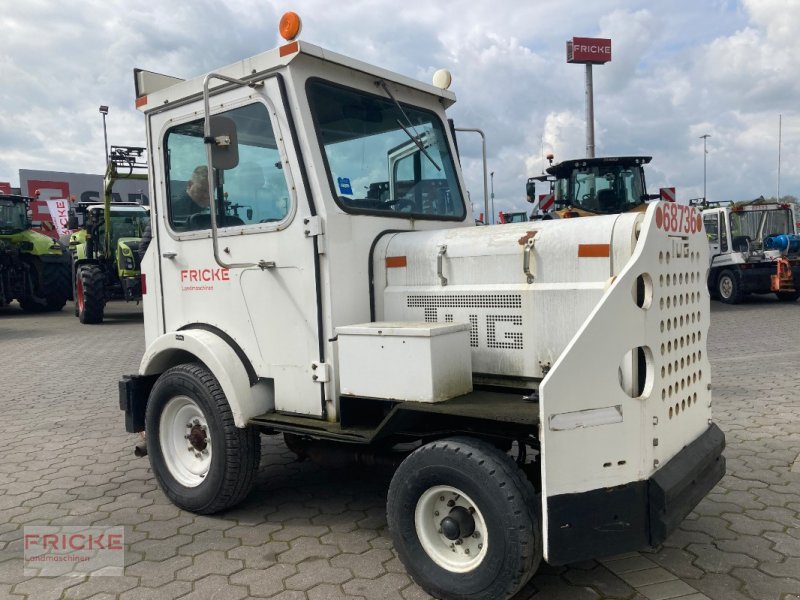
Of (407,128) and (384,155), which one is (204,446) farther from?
(407,128)

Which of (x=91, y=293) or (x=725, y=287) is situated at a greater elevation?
(x=91, y=293)

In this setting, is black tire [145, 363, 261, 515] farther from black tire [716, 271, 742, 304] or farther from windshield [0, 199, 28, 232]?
windshield [0, 199, 28, 232]

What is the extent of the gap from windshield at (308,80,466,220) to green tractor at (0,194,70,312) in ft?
51.3

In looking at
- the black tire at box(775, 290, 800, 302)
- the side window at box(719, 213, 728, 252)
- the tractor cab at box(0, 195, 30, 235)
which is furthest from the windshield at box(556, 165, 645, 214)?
the tractor cab at box(0, 195, 30, 235)

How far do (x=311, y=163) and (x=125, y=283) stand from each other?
11.9m

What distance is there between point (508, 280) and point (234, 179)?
1.70 meters

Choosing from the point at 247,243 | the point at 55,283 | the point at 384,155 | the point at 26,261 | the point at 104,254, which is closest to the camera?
the point at 247,243

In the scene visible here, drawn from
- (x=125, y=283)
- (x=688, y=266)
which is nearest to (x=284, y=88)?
(x=688, y=266)

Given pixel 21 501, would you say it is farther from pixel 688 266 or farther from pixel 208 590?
pixel 688 266

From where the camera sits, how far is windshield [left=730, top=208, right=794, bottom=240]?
51.1 feet

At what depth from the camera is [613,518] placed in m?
2.61

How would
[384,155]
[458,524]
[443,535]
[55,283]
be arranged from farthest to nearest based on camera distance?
[55,283], [384,155], [443,535], [458,524]

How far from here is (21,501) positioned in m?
4.27

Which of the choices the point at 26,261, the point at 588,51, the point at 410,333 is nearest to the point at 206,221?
the point at 410,333
